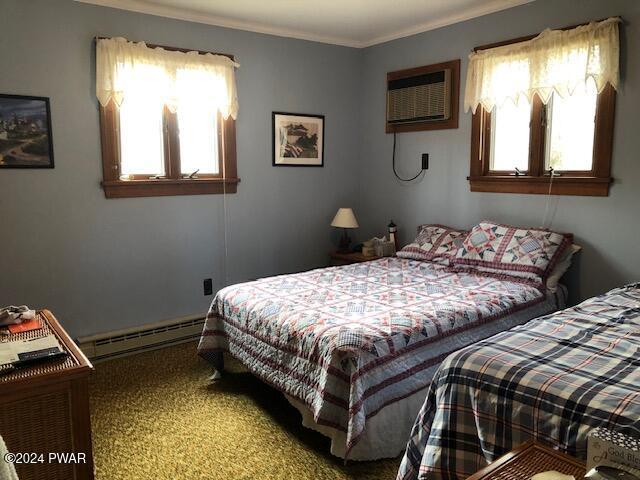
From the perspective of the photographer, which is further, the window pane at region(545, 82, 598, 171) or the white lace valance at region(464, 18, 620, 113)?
the window pane at region(545, 82, 598, 171)

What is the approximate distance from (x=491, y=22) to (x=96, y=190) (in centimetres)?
303

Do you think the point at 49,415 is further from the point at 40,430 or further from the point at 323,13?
the point at 323,13

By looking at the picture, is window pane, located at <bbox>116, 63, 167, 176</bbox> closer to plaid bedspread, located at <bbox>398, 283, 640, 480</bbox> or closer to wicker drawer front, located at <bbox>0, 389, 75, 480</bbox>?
wicker drawer front, located at <bbox>0, 389, 75, 480</bbox>

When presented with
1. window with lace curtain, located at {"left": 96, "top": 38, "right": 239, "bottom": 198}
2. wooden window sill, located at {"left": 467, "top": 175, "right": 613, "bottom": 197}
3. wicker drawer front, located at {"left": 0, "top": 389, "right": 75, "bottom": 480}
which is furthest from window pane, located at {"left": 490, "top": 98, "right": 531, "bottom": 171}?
wicker drawer front, located at {"left": 0, "top": 389, "right": 75, "bottom": 480}

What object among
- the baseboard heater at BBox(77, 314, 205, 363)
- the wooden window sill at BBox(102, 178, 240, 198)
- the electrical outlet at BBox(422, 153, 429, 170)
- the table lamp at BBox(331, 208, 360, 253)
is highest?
the electrical outlet at BBox(422, 153, 429, 170)

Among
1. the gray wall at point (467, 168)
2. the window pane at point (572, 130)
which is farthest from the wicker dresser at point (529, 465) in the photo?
the window pane at point (572, 130)

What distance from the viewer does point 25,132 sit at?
10.1ft

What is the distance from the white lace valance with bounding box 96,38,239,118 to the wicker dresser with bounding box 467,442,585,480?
313 centimetres

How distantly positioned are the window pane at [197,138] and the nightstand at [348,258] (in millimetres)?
1286

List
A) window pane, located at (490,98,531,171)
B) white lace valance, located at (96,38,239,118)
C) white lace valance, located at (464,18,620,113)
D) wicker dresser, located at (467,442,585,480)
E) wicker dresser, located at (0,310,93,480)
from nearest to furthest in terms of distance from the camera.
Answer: wicker dresser, located at (467,442,585,480)
wicker dresser, located at (0,310,93,480)
white lace valance, located at (464,18,620,113)
white lace valance, located at (96,38,239,118)
window pane, located at (490,98,531,171)

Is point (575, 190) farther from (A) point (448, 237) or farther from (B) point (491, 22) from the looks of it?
(B) point (491, 22)

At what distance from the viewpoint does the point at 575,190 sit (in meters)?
3.25

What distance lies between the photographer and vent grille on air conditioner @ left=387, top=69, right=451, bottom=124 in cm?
390

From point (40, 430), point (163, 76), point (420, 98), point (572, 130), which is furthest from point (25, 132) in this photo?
point (572, 130)
